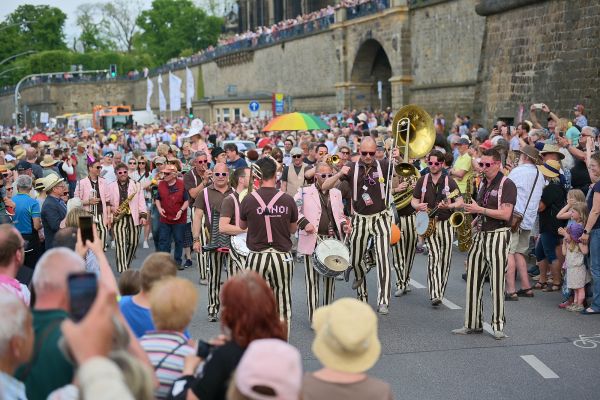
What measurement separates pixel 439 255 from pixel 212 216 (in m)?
2.76

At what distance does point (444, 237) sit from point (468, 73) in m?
21.1

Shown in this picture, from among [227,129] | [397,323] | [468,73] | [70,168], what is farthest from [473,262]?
[227,129]

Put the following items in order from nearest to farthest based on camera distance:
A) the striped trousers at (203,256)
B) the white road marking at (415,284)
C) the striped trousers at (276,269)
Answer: the striped trousers at (276,269) < the striped trousers at (203,256) < the white road marking at (415,284)

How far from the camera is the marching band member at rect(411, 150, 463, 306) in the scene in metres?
10.6

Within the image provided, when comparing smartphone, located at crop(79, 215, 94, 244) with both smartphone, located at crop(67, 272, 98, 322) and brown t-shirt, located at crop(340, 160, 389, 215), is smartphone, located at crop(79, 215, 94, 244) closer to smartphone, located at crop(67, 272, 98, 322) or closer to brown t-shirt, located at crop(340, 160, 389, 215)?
smartphone, located at crop(67, 272, 98, 322)

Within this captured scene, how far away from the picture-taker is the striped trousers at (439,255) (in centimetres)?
1062

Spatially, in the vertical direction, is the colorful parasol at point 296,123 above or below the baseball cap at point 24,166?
above

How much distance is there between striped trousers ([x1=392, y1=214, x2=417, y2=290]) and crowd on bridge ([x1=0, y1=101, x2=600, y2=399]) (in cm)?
2

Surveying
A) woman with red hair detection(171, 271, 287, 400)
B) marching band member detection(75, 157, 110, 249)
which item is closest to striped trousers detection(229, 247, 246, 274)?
marching band member detection(75, 157, 110, 249)

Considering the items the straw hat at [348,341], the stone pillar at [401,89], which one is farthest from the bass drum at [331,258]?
the stone pillar at [401,89]

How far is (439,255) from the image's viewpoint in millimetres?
10688

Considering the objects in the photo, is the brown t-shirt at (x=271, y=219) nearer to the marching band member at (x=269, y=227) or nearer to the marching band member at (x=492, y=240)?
the marching band member at (x=269, y=227)

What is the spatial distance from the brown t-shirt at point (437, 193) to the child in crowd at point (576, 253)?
1.42m

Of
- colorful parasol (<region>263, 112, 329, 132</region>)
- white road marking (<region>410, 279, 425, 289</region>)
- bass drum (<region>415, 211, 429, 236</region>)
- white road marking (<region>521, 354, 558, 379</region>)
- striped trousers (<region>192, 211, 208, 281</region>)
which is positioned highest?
colorful parasol (<region>263, 112, 329, 132</region>)
